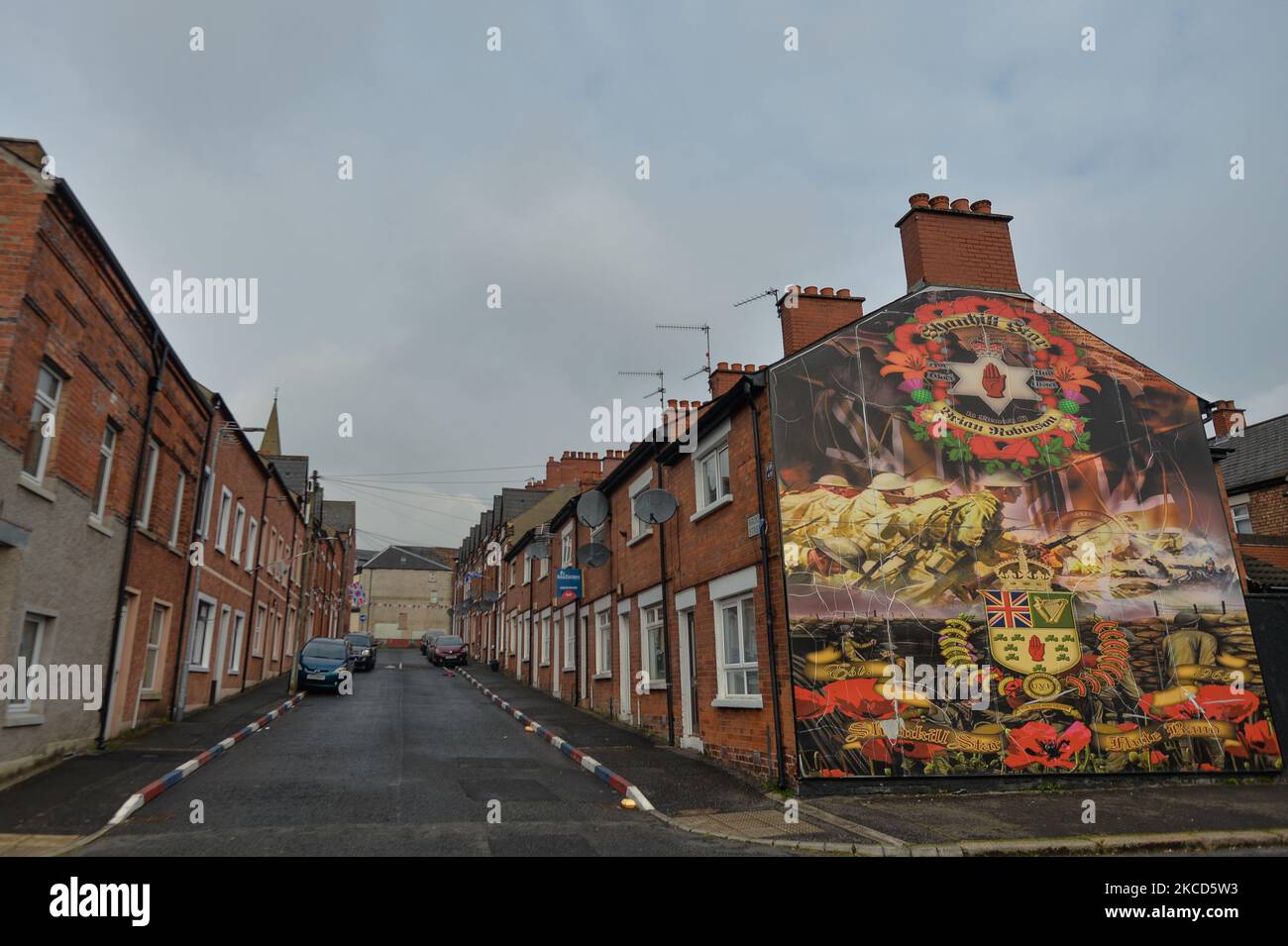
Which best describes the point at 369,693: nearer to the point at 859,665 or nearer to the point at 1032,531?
the point at 859,665

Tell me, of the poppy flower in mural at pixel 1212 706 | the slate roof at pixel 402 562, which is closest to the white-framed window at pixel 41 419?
the poppy flower in mural at pixel 1212 706

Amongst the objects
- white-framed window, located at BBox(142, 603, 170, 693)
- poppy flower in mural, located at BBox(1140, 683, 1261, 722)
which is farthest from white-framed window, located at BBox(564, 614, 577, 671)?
poppy flower in mural, located at BBox(1140, 683, 1261, 722)

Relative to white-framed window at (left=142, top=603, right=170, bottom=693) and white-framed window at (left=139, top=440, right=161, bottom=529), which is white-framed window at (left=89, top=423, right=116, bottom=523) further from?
white-framed window at (left=142, top=603, right=170, bottom=693)

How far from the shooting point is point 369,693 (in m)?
24.8

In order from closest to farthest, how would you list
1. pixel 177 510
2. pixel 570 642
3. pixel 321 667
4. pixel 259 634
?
pixel 177 510 → pixel 570 642 → pixel 321 667 → pixel 259 634

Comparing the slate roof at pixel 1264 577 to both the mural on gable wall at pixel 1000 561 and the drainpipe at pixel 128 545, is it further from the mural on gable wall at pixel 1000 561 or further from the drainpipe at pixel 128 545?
the drainpipe at pixel 128 545

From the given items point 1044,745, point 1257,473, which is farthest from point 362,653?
point 1257,473

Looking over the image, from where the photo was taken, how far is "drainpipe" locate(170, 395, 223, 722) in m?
16.7

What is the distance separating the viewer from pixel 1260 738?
1172 cm

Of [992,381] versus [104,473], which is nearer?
[992,381]

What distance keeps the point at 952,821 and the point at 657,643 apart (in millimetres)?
7983

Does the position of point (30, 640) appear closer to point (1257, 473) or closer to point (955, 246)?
point (955, 246)

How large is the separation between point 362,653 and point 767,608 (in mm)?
29598
